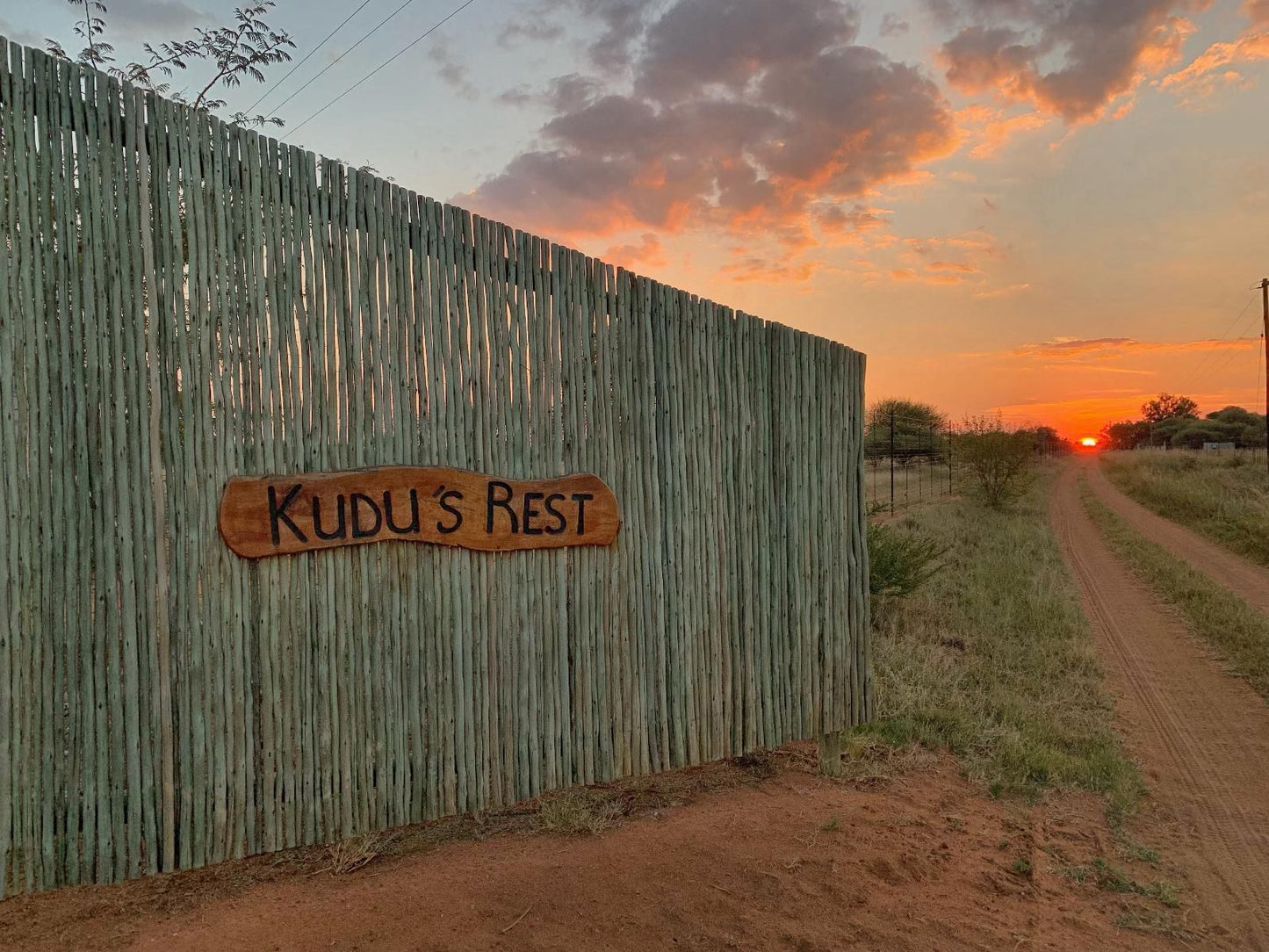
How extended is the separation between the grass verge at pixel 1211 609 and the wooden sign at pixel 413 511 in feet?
23.8


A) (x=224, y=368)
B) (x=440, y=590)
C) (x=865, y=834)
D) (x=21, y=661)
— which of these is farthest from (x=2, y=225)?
(x=865, y=834)

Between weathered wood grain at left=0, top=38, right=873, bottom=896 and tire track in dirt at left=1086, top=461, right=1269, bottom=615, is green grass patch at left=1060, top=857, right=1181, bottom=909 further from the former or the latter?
tire track in dirt at left=1086, top=461, right=1269, bottom=615

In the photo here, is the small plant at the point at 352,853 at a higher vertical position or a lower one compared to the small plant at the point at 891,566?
lower

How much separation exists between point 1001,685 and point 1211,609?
5.14m

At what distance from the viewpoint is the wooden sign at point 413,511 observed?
304 cm

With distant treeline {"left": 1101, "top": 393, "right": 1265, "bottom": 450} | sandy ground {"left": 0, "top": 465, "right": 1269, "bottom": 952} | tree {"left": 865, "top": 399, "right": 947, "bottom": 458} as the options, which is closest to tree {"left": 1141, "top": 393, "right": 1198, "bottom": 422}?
distant treeline {"left": 1101, "top": 393, "right": 1265, "bottom": 450}

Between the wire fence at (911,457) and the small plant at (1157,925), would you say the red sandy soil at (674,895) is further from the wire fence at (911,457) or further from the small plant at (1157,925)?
the wire fence at (911,457)

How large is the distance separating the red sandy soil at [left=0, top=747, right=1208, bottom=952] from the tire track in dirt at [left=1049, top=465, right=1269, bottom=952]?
358mm

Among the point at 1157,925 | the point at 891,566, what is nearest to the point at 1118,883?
the point at 1157,925

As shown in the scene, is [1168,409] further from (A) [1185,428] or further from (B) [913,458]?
(B) [913,458]

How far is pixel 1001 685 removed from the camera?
6.96 meters

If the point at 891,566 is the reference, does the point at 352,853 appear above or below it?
below

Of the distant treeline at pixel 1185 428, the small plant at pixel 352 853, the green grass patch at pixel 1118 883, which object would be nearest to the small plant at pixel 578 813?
the small plant at pixel 352 853

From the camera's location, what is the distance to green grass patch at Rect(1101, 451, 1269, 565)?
608 inches
